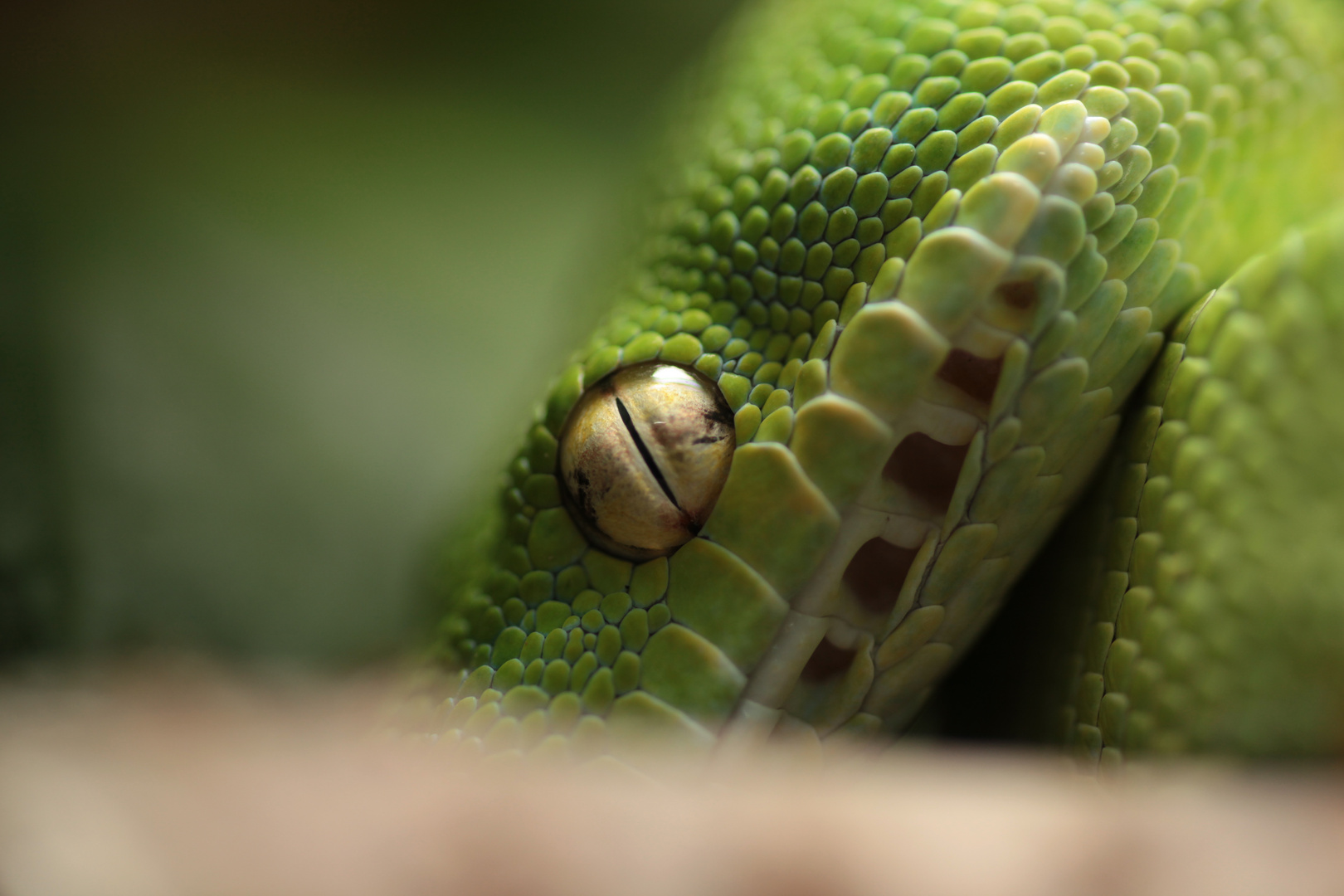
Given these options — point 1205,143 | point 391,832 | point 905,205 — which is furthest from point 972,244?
point 391,832

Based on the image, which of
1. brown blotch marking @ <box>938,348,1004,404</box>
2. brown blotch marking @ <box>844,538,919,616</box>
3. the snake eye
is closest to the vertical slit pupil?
the snake eye

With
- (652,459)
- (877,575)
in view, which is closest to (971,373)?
(877,575)

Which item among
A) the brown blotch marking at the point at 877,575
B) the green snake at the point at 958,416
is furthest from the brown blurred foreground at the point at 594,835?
the brown blotch marking at the point at 877,575

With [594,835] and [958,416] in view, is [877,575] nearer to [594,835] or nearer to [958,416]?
[958,416]

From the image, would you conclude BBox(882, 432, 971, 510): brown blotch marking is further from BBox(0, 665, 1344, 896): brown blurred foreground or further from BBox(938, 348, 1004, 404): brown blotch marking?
BBox(0, 665, 1344, 896): brown blurred foreground

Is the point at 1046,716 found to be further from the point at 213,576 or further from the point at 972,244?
the point at 213,576

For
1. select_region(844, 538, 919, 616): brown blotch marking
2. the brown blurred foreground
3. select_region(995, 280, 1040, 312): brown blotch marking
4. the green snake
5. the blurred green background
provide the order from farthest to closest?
the blurred green background, select_region(844, 538, 919, 616): brown blotch marking, select_region(995, 280, 1040, 312): brown blotch marking, the green snake, the brown blurred foreground

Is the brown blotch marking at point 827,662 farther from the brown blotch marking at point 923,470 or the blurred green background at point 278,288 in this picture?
the blurred green background at point 278,288
